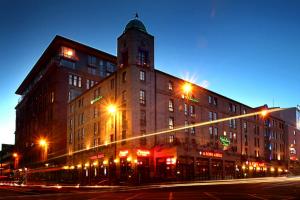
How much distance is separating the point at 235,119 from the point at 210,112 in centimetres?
1052

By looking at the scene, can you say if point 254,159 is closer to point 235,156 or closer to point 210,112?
point 235,156

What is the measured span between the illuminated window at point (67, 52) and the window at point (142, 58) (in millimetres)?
37370

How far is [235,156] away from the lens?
68062 mm

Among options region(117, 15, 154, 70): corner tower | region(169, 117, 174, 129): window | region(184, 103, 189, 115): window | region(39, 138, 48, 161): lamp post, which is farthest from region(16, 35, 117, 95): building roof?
region(169, 117, 174, 129): window

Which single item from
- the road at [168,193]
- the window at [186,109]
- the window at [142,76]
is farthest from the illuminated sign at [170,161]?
the road at [168,193]

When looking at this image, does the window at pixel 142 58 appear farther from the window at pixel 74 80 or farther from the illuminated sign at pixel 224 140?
the window at pixel 74 80

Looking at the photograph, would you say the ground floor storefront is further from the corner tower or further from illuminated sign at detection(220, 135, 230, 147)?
the corner tower

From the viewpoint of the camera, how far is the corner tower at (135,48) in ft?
179

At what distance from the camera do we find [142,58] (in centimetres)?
5559

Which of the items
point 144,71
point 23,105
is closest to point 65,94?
point 144,71

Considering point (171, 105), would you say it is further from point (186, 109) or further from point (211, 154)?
point (211, 154)

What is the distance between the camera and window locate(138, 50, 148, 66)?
55188 mm

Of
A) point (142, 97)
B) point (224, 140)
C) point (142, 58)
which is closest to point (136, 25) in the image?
point (142, 58)

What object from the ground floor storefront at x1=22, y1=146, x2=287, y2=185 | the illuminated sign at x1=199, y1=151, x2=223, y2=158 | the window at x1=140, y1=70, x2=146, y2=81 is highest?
the window at x1=140, y1=70, x2=146, y2=81
